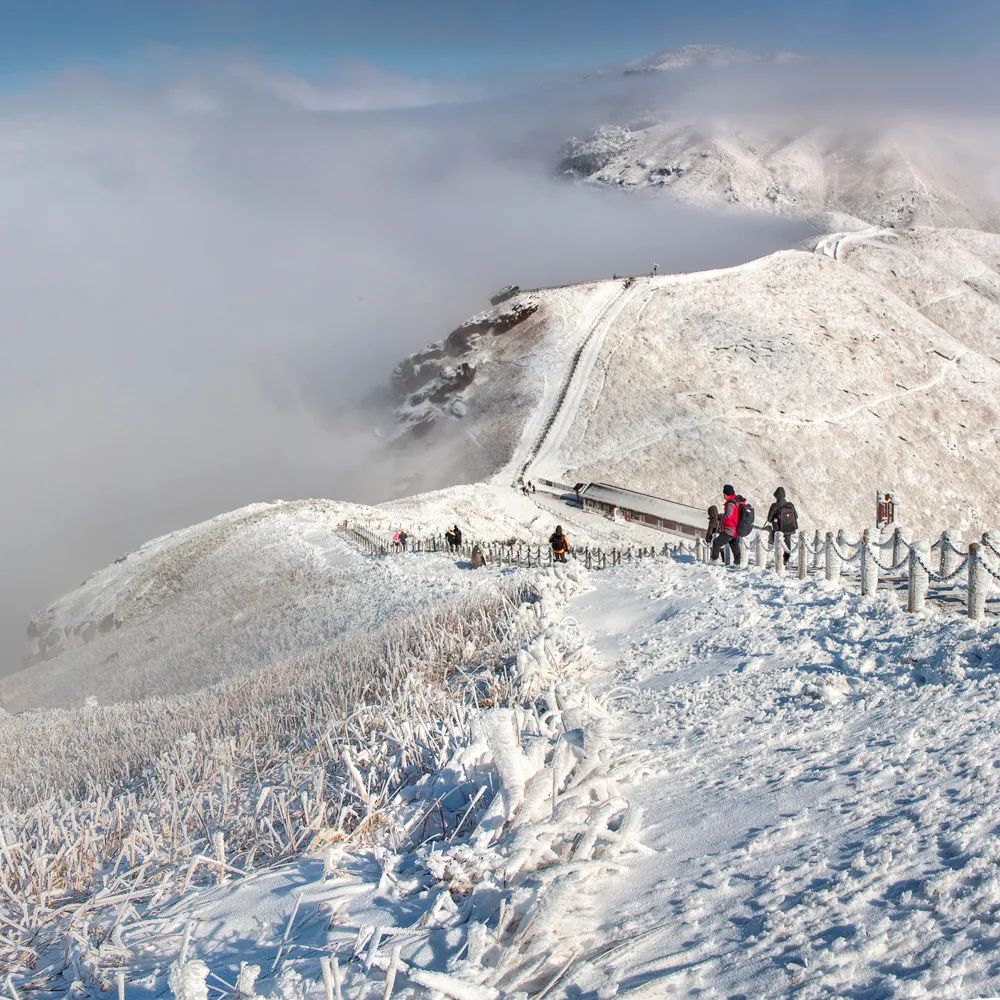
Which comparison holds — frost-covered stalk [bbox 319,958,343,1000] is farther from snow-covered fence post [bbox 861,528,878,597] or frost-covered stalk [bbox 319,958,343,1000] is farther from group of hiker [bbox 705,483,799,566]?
group of hiker [bbox 705,483,799,566]

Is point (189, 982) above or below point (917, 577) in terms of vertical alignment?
above

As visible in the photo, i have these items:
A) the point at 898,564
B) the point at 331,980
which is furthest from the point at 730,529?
the point at 331,980

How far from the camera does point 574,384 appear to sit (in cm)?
6869

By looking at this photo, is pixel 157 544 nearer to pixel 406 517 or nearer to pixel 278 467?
pixel 406 517

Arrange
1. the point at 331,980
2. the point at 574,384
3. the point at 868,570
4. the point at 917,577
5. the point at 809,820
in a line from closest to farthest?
1. the point at 331,980
2. the point at 809,820
3. the point at 917,577
4. the point at 868,570
5. the point at 574,384

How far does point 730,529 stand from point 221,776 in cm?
1222

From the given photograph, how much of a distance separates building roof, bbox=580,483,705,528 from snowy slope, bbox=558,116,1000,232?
317 feet

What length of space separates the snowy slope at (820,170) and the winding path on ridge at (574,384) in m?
70.4

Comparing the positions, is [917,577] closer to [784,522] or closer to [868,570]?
[868,570]

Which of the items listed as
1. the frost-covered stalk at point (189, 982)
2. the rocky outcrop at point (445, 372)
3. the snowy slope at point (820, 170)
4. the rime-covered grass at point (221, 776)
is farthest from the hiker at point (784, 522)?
the snowy slope at point (820, 170)

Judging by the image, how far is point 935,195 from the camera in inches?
6078

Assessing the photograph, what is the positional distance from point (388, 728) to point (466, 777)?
194cm

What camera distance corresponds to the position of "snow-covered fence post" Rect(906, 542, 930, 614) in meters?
11.7

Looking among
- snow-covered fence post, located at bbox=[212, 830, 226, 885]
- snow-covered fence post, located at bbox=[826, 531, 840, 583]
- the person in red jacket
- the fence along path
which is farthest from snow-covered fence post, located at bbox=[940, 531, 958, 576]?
snow-covered fence post, located at bbox=[212, 830, 226, 885]
